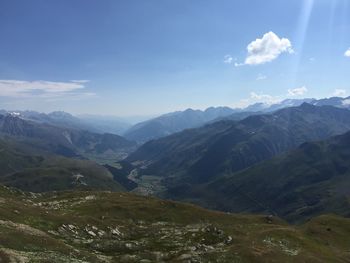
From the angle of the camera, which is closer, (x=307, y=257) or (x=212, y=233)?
(x=307, y=257)

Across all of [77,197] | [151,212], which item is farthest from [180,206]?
[77,197]

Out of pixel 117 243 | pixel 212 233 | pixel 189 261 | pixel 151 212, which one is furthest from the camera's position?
pixel 151 212

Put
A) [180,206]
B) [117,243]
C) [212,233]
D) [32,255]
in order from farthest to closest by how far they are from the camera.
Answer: [180,206] < [212,233] < [117,243] < [32,255]

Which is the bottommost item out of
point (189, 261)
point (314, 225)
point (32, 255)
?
point (314, 225)

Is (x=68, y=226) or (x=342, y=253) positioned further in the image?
(x=342, y=253)

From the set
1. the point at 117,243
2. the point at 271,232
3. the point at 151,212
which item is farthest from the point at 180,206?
the point at 117,243

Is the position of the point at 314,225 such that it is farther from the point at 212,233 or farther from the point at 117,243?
the point at 117,243

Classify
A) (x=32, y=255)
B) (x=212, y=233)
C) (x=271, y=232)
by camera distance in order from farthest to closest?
(x=271, y=232) < (x=212, y=233) < (x=32, y=255)

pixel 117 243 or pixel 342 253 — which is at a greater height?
pixel 117 243

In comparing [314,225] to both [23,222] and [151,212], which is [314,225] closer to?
[151,212]
